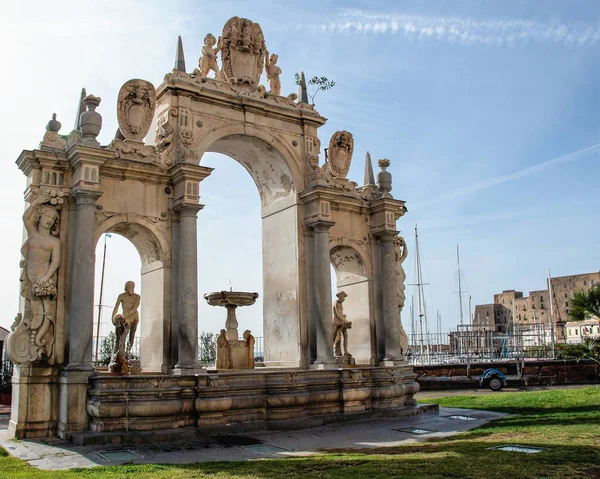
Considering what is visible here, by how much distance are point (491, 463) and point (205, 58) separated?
13929 mm

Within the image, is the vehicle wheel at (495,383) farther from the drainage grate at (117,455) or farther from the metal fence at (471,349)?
the drainage grate at (117,455)

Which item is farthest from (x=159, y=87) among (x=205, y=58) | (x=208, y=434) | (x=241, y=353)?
(x=208, y=434)

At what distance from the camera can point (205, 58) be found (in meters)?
18.8

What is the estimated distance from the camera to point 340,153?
2108cm

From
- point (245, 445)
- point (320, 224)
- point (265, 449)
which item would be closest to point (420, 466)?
point (265, 449)

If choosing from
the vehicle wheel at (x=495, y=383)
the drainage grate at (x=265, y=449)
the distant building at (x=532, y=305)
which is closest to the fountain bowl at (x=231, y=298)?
the drainage grate at (x=265, y=449)

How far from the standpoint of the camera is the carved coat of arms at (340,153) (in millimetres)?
21000

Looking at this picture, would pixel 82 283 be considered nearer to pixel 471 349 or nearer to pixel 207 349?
pixel 207 349

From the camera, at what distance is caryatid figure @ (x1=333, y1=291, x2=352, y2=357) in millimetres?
19688

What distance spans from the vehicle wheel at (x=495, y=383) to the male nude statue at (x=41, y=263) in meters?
23.1

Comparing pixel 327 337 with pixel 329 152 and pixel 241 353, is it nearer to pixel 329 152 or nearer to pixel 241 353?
Answer: pixel 241 353

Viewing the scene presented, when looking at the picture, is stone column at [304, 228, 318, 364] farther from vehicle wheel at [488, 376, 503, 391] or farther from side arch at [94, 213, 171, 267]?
vehicle wheel at [488, 376, 503, 391]

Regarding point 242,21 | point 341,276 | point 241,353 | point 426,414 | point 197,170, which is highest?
point 242,21


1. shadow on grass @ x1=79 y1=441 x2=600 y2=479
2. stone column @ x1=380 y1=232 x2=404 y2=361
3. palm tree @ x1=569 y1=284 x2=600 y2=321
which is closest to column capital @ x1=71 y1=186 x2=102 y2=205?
shadow on grass @ x1=79 y1=441 x2=600 y2=479
